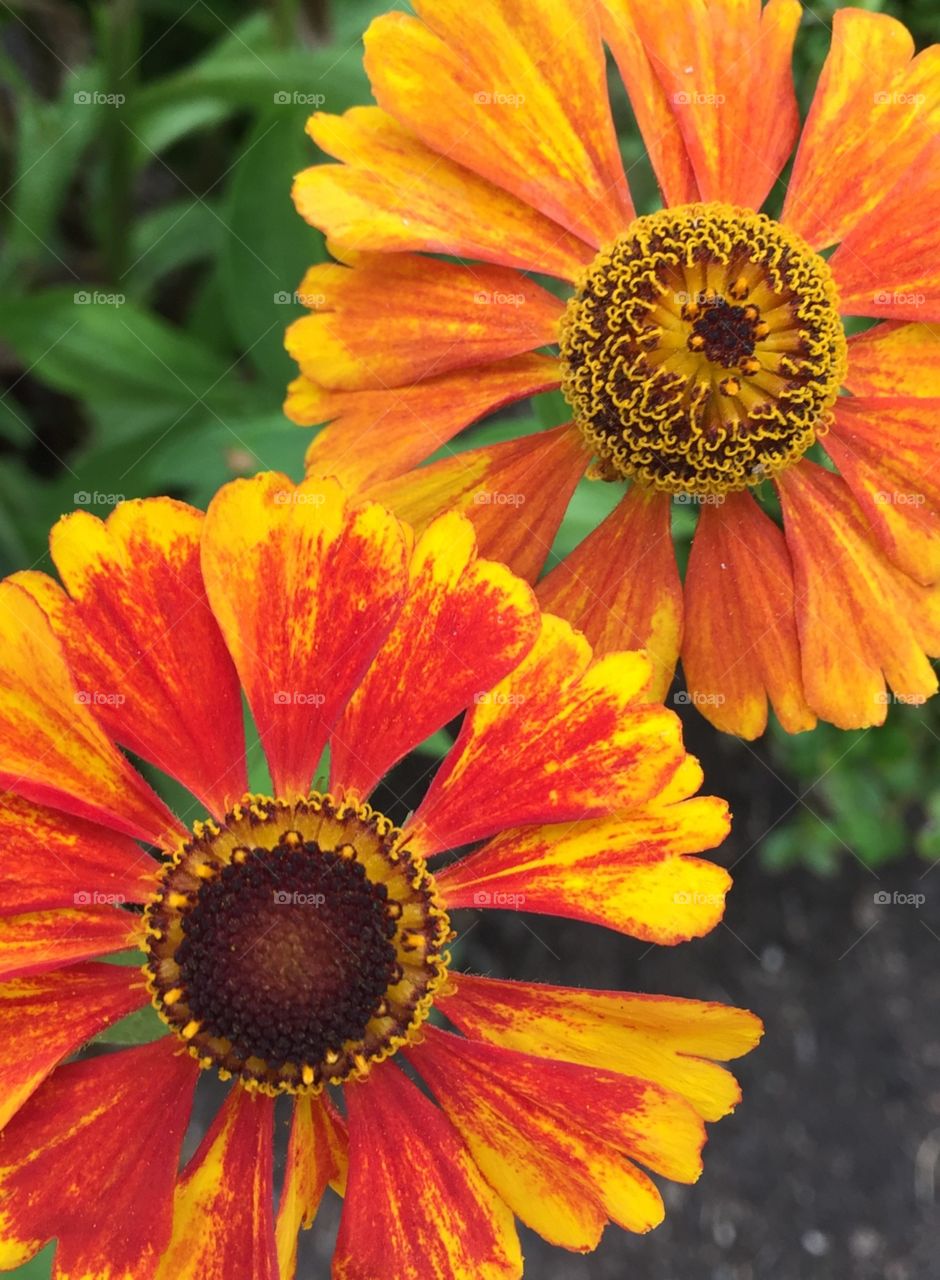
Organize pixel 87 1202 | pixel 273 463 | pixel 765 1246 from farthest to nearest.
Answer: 1. pixel 765 1246
2. pixel 273 463
3. pixel 87 1202

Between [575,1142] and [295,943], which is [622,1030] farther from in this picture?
[295,943]

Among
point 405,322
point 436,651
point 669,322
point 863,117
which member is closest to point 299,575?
point 436,651

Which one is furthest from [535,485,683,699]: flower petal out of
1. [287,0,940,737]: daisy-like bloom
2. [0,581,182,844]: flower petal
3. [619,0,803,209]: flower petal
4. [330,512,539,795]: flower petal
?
[0,581,182,844]: flower petal

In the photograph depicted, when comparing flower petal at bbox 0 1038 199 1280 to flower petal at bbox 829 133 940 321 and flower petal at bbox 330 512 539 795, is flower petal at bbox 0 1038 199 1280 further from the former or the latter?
flower petal at bbox 829 133 940 321

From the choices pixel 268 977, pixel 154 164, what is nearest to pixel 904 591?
pixel 268 977

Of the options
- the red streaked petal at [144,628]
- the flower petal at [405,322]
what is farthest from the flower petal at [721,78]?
the red streaked petal at [144,628]

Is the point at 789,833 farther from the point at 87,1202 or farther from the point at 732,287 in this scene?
the point at 87,1202
